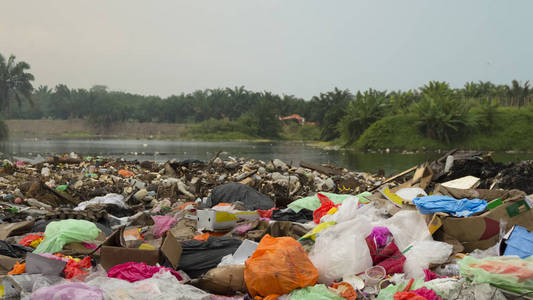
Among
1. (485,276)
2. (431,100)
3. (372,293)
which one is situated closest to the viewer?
(485,276)

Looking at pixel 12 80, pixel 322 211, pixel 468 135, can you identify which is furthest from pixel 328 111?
pixel 322 211

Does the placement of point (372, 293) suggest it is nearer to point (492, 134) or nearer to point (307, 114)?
point (492, 134)

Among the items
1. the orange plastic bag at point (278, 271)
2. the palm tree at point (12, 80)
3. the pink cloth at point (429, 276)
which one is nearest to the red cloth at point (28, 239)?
the orange plastic bag at point (278, 271)

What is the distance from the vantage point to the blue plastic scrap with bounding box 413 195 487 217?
4027 mm

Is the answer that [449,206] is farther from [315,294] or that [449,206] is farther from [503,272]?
[315,294]

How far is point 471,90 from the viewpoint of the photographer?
49.0 meters

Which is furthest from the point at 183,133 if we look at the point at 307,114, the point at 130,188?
the point at 130,188

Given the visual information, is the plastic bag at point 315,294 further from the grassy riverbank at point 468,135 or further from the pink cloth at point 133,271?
the grassy riverbank at point 468,135

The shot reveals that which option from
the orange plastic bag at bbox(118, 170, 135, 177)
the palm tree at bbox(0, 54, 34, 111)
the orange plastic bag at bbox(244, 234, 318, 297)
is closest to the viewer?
the orange plastic bag at bbox(244, 234, 318, 297)

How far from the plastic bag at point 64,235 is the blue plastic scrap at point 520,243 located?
349 cm

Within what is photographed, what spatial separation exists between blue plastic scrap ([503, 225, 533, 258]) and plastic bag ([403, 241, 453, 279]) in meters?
0.42

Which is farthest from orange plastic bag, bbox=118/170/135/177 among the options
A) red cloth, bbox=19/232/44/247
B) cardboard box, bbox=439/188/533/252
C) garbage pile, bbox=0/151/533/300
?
cardboard box, bbox=439/188/533/252

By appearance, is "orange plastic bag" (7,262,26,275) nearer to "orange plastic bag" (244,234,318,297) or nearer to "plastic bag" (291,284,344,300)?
"orange plastic bag" (244,234,318,297)

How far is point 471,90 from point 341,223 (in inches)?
2003
